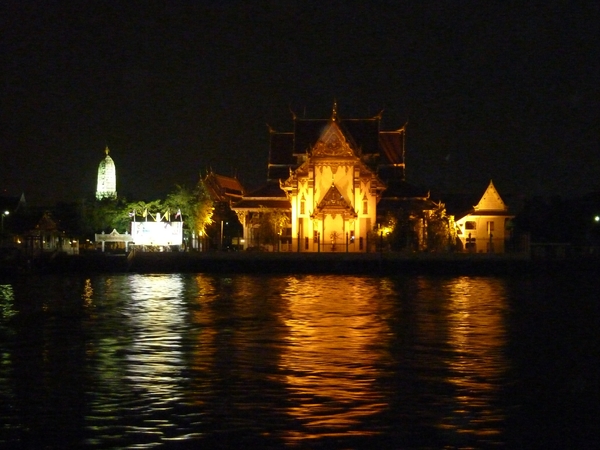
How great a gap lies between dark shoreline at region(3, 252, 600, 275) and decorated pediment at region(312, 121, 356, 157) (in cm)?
828

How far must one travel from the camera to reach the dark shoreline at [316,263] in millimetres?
54312

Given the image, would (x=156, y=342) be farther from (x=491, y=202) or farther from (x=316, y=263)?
(x=491, y=202)

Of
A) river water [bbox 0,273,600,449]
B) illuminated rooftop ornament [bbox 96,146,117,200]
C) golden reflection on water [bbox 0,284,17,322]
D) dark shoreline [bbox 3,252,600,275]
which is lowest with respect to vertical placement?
river water [bbox 0,273,600,449]

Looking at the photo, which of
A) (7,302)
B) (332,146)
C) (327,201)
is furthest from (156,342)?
(332,146)

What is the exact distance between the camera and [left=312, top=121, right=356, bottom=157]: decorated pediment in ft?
202

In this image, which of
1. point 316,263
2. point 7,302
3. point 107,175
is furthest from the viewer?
point 107,175

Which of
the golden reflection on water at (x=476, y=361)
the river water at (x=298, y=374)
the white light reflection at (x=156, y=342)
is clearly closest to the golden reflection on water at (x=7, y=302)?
the river water at (x=298, y=374)

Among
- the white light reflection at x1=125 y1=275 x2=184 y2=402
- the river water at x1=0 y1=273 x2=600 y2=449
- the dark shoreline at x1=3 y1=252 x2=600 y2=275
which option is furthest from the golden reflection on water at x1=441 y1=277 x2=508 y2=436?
the dark shoreline at x1=3 y1=252 x2=600 y2=275

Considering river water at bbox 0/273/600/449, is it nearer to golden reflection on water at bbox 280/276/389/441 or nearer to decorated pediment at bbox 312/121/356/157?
golden reflection on water at bbox 280/276/389/441

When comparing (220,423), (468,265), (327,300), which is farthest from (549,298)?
(220,423)

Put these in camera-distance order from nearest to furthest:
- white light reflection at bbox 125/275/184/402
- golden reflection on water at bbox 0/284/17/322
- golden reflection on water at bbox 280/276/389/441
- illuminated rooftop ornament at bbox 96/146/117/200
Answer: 1. golden reflection on water at bbox 280/276/389/441
2. white light reflection at bbox 125/275/184/402
3. golden reflection on water at bbox 0/284/17/322
4. illuminated rooftop ornament at bbox 96/146/117/200

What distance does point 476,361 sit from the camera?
57.0 ft

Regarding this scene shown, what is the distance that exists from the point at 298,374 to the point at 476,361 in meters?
3.57

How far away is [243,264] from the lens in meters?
55.6
